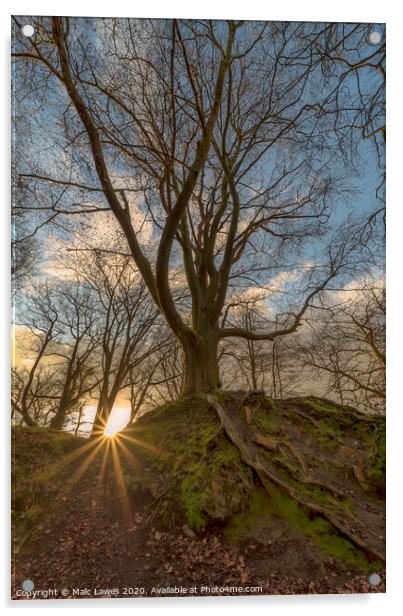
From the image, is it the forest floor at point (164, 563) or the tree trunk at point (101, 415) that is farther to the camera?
the tree trunk at point (101, 415)

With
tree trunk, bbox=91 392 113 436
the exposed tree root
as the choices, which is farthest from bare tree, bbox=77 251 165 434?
the exposed tree root

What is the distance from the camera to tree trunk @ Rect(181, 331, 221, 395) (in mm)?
3078

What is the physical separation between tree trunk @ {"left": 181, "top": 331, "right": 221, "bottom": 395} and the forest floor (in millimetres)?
1252

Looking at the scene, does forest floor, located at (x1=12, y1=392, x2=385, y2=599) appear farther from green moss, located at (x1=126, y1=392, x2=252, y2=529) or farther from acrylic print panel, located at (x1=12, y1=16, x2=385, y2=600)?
green moss, located at (x1=126, y1=392, x2=252, y2=529)

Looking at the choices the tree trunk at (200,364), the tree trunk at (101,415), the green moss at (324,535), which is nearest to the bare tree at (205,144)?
the tree trunk at (200,364)

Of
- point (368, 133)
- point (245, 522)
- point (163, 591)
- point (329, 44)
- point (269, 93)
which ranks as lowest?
point (163, 591)

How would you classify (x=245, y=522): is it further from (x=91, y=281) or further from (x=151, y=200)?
(x=151, y=200)

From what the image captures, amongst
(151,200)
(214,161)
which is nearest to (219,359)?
(151,200)

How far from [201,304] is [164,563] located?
7.39 feet

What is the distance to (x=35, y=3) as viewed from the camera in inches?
93.0
